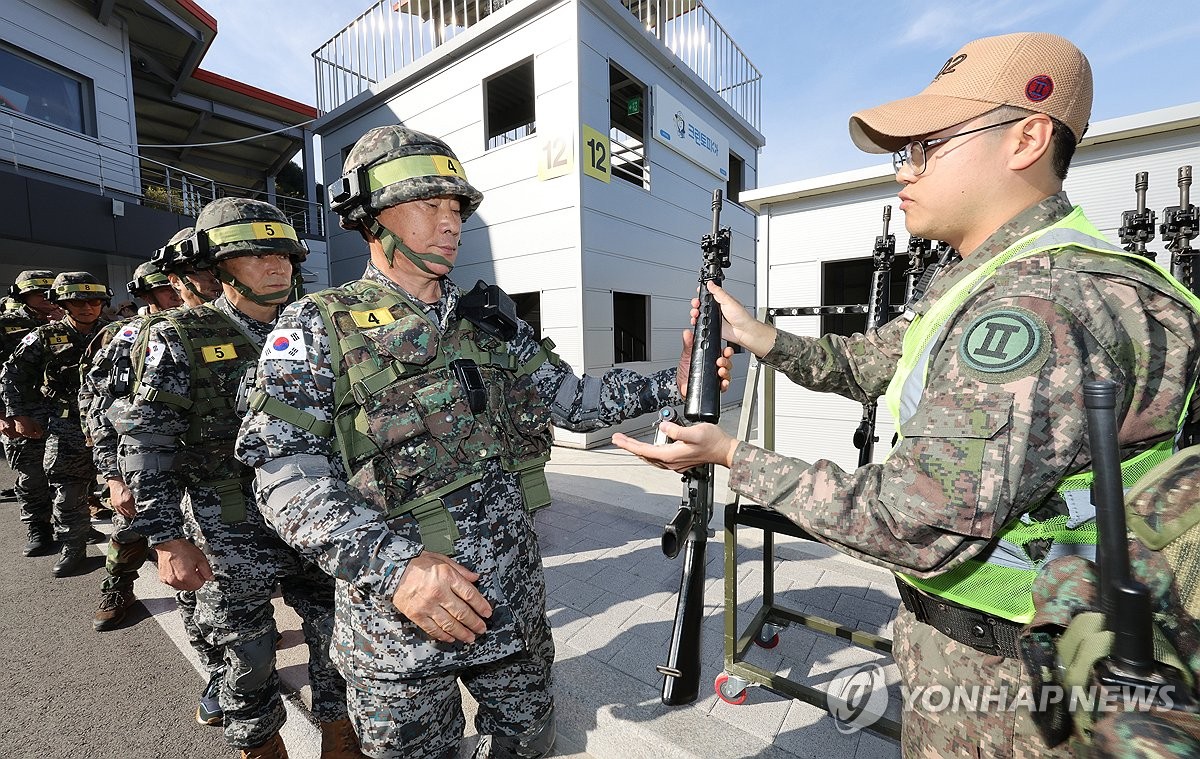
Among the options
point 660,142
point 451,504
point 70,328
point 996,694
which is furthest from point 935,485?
point 660,142

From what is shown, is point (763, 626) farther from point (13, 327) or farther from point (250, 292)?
point (13, 327)

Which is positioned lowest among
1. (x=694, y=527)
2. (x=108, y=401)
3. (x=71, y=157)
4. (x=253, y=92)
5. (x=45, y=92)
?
(x=694, y=527)

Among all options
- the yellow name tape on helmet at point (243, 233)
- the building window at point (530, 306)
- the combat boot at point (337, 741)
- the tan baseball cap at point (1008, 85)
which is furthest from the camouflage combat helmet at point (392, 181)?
the building window at point (530, 306)

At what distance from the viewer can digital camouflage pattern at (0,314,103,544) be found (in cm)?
483

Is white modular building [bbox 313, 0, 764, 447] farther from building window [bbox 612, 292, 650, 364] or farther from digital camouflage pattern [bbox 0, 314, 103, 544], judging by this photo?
digital camouflage pattern [bbox 0, 314, 103, 544]

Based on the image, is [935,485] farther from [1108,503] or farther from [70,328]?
[70,328]

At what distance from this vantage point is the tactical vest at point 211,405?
2.51 metres

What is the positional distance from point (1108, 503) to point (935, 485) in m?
0.25

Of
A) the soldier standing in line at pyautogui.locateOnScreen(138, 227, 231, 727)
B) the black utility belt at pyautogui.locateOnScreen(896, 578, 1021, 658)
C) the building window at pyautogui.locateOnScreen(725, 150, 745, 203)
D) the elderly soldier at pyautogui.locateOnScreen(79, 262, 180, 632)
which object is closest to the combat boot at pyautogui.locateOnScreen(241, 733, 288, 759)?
the soldier standing in line at pyautogui.locateOnScreen(138, 227, 231, 727)

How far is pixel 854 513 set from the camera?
42.4 inches

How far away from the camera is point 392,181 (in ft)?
5.74

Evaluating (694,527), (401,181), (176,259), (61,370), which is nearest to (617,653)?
(694,527)

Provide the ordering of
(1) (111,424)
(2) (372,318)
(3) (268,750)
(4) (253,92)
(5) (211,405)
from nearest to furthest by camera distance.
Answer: (2) (372,318) → (3) (268,750) → (5) (211,405) → (1) (111,424) → (4) (253,92)

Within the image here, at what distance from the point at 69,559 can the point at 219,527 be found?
A: 3677mm
